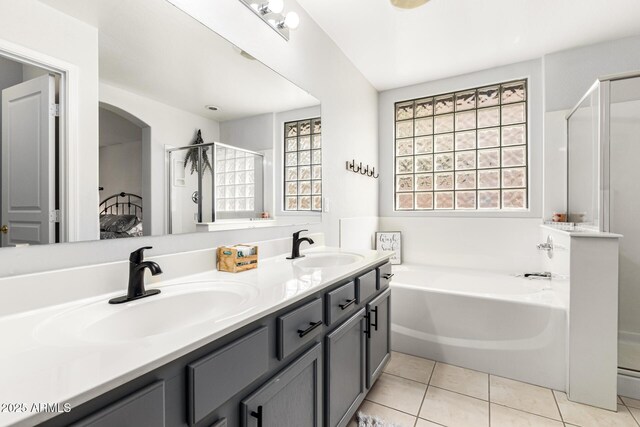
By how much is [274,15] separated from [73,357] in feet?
6.09

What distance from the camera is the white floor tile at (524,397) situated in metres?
1.71

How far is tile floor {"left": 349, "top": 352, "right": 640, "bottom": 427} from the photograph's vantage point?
162 centimetres

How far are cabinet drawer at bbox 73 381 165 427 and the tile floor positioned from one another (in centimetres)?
136

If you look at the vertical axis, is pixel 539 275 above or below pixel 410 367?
above

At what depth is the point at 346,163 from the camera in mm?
2684

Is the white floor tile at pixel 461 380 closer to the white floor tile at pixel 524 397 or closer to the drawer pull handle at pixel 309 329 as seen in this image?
the white floor tile at pixel 524 397

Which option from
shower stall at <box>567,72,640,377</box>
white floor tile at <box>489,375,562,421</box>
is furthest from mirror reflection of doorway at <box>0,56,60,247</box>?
shower stall at <box>567,72,640,377</box>

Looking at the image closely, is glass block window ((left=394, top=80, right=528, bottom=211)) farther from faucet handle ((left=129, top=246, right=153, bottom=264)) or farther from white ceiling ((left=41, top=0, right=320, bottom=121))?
faucet handle ((left=129, top=246, right=153, bottom=264))

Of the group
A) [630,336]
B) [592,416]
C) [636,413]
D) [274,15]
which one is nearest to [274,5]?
[274,15]

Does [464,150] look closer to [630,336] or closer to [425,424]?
[630,336]

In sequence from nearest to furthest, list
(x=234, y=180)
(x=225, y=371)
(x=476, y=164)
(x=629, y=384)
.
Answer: (x=225, y=371), (x=234, y=180), (x=629, y=384), (x=476, y=164)

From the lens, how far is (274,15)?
1.74 metres

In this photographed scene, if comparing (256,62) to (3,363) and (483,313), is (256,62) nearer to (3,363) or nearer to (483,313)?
(3,363)

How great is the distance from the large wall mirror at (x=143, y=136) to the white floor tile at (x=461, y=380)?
1.56 meters
